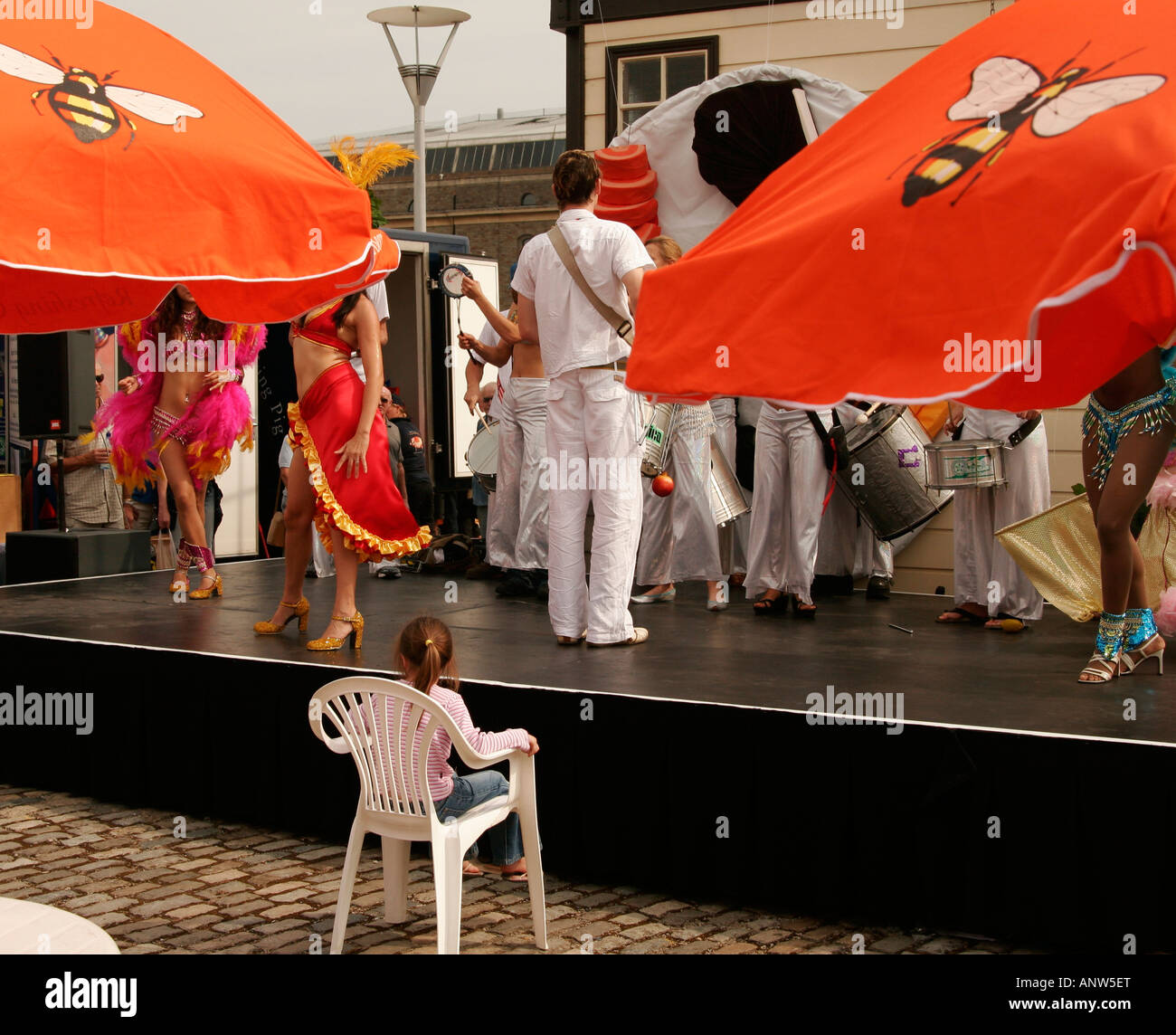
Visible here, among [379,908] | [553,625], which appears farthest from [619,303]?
[379,908]

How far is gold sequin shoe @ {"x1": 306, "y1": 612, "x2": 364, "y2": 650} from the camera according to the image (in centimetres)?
539

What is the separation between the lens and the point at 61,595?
7.07 meters

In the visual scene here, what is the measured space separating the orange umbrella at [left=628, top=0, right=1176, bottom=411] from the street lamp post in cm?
1090

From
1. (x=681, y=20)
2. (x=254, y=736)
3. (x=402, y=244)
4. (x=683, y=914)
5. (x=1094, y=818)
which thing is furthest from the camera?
(x=402, y=244)

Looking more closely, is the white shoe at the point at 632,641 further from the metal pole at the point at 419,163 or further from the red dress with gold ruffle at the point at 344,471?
the metal pole at the point at 419,163

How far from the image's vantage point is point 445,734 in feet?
12.3

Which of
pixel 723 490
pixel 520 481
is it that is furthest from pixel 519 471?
pixel 723 490

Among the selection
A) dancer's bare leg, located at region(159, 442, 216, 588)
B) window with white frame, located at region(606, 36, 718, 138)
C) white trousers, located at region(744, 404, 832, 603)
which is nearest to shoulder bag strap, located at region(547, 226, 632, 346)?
white trousers, located at region(744, 404, 832, 603)

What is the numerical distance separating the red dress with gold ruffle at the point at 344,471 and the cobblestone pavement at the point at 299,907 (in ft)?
3.89

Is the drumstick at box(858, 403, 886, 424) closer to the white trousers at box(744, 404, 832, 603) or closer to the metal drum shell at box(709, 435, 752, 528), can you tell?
the white trousers at box(744, 404, 832, 603)

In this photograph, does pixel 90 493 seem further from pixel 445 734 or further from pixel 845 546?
pixel 445 734

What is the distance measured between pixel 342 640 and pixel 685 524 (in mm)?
2153
